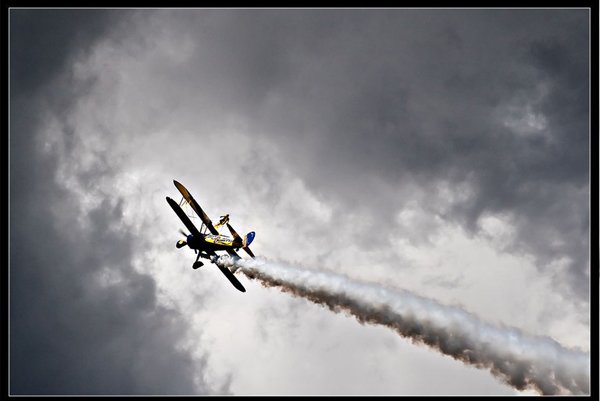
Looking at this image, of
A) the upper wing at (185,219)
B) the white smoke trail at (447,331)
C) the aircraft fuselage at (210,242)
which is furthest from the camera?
the aircraft fuselage at (210,242)

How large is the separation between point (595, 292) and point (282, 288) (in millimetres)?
37313

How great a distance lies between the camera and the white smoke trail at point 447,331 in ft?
169

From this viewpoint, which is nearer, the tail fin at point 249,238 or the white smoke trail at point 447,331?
the white smoke trail at point 447,331

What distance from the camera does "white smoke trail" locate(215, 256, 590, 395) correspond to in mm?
51469

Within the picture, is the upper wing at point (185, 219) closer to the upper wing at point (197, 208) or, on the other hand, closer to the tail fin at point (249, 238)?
the upper wing at point (197, 208)

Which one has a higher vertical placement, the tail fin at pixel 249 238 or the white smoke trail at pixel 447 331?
the tail fin at pixel 249 238

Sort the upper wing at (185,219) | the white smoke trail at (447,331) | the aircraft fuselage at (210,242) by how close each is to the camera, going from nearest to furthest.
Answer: the white smoke trail at (447,331) → the upper wing at (185,219) → the aircraft fuselage at (210,242)

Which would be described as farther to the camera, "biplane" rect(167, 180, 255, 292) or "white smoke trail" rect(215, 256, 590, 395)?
"biplane" rect(167, 180, 255, 292)

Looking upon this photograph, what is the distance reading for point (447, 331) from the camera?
59469 millimetres

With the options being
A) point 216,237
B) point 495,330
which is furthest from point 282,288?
point 495,330

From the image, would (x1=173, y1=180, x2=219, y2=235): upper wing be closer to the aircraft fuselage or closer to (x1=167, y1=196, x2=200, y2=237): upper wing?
the aircraft fuselage

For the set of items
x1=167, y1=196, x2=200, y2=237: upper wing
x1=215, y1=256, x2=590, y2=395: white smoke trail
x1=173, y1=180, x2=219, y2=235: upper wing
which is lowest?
x1=215, y1=256, x2=590, y2=395: white smoke trail

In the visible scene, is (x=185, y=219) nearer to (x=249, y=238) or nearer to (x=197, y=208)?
(x=197, y=208)

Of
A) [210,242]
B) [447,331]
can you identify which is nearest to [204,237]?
[210,242]
